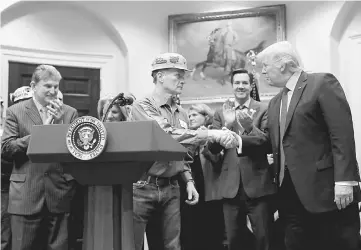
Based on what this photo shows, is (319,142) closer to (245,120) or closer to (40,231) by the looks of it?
(245,120)

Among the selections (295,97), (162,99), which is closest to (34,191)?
(162,99)

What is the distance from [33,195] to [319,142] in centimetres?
171

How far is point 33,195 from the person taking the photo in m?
2.92

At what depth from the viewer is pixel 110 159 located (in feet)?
5.19

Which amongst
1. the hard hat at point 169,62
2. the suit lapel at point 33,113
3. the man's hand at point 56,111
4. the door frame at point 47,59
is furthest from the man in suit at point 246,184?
the door frame at point 47,59

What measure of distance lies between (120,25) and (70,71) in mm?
898

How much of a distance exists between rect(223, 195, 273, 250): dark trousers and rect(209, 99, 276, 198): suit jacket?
7 cm

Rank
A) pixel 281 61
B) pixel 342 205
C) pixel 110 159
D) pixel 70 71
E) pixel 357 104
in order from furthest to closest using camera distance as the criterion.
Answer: pixel 70 71 → pixel 357 104 → pixel 281 61 → pixel 342 205 → pixel 110 159

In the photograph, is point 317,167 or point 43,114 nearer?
point 317,167

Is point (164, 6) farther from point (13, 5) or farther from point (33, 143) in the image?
point (33, 143)

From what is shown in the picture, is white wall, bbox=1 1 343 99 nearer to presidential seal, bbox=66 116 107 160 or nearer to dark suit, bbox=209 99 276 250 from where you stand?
dark suit, bbox=209 99 276 250

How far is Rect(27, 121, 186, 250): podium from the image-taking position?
5.15 ft

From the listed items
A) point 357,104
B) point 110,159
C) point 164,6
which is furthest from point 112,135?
point 164,6

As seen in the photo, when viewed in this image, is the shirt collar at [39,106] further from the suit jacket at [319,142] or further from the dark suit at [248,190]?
the suit jacket at [319,142]
